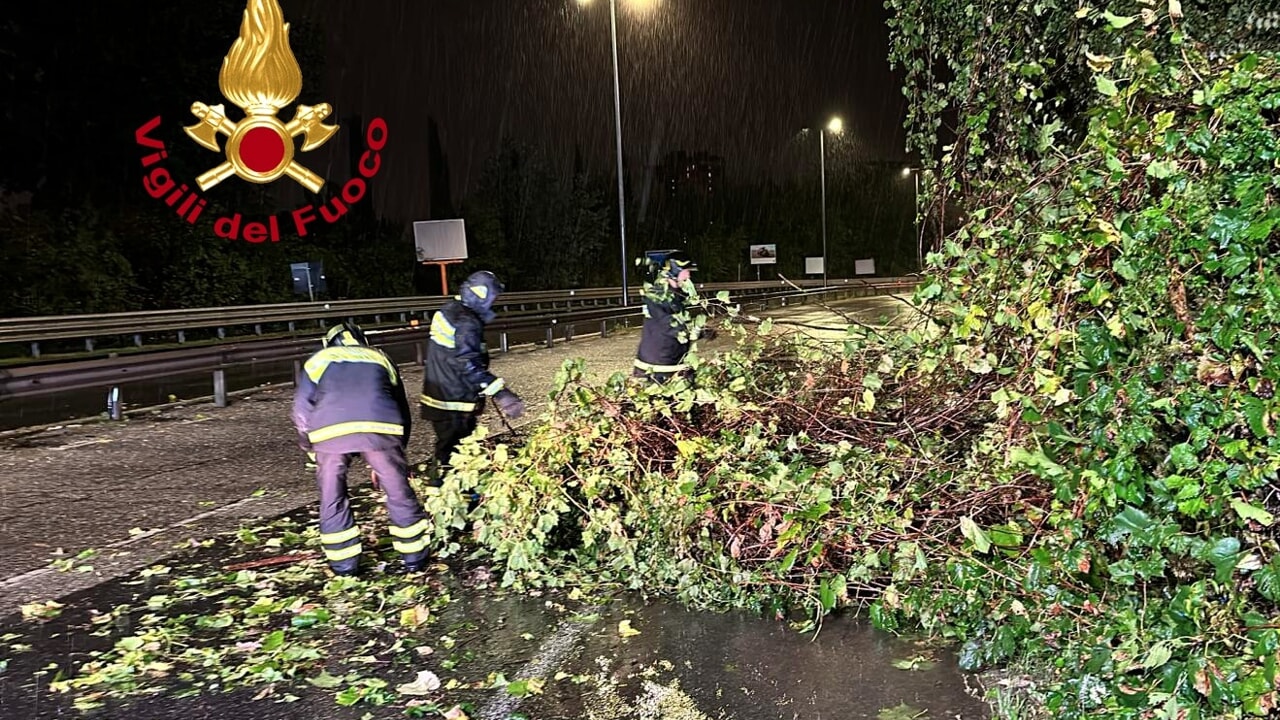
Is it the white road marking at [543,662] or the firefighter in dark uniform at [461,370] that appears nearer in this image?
the white road marking at [543,662]

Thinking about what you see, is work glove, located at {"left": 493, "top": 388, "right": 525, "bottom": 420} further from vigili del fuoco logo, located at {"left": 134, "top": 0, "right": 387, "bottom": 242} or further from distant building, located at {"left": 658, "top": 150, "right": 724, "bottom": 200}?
distant building, located at {"left": 658, "top": 150, "right": 724, "bottom": 200}

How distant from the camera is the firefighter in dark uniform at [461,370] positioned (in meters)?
6.06

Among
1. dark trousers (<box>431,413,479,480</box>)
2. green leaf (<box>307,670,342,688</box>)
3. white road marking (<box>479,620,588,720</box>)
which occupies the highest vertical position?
dark trousers (<box>431,413,479,480</box>)

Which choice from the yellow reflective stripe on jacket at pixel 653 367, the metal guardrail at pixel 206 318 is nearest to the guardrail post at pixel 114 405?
the yellow reflective stripe on jacket at pixel 653 367

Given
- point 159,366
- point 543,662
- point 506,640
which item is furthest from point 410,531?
point 159,366

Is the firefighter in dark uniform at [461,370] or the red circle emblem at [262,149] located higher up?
the red circle emblem at [262,149]

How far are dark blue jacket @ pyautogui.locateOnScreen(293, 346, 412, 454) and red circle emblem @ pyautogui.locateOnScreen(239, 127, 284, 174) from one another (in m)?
15.2

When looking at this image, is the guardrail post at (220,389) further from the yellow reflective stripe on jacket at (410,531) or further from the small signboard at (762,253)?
the small signboard at (762,253)

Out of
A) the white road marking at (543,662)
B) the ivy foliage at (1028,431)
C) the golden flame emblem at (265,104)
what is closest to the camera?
the ivy foliage at (1028,431)

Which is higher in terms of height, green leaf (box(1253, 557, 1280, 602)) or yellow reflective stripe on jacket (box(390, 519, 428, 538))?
green leaf (box(1253, 557, 1280, 602))

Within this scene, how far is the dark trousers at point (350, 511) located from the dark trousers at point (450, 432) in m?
1.06

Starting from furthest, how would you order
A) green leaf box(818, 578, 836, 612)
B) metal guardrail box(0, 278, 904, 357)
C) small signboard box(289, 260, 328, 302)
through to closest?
small signboard box(289, 260, 328, 302), metal guardrail box(0, 278, 904, 357), green leaf box(818, 578, 836, 612)

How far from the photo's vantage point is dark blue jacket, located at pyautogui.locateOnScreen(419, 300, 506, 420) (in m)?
6.07

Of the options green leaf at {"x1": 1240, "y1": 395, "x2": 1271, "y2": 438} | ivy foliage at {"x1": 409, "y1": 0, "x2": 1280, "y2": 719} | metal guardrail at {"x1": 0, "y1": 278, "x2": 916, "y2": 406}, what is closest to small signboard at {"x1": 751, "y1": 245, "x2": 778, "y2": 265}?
metal guardrail at {"x1": 0, "y1": 278, "x2": 916, "y2": 406}
